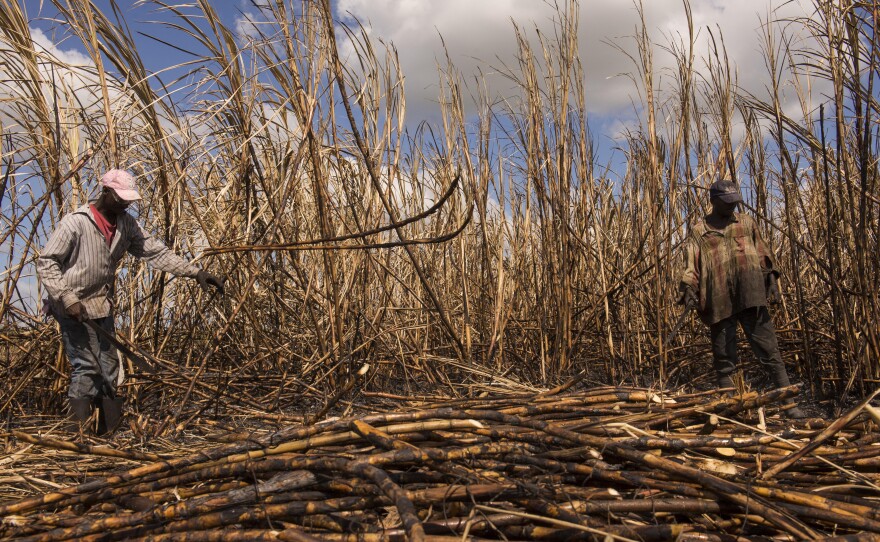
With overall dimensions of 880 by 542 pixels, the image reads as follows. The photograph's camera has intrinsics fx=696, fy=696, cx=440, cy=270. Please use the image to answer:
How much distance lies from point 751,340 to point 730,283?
1.06ft

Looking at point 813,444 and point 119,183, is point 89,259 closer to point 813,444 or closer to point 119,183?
point 119,183

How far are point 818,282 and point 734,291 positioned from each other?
133 cm

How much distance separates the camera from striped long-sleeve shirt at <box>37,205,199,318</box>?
2992 mm

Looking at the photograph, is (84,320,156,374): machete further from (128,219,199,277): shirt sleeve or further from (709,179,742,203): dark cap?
(709,179,742,203): dark cap

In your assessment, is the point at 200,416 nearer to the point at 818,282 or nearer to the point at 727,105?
the point at 727,105

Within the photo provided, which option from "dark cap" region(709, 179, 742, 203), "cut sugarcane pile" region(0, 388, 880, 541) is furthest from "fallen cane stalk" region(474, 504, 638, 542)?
"dark cap" region(709, 179, 742, 203)

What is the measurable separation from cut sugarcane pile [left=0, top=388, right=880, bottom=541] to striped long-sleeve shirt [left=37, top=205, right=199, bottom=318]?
1.39 metres

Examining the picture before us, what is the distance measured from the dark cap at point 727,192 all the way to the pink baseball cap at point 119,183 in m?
2.76

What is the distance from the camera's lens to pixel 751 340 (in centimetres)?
365

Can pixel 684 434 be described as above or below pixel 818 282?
below

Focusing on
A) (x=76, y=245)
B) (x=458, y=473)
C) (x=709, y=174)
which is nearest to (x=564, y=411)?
(x=458, y=473)

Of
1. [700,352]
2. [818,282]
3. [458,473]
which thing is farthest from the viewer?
[818,282]

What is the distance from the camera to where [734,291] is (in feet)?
11.9

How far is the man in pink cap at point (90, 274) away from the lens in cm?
299
